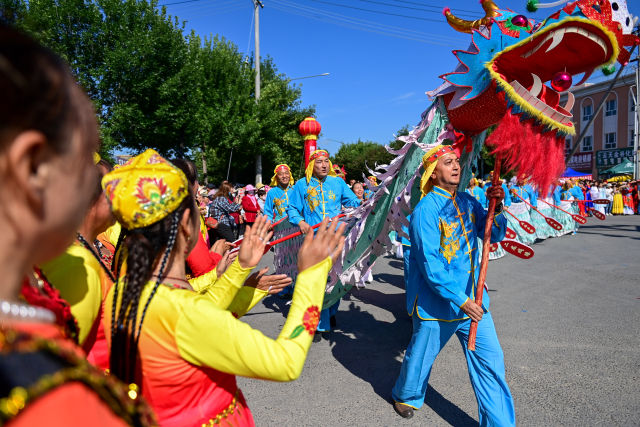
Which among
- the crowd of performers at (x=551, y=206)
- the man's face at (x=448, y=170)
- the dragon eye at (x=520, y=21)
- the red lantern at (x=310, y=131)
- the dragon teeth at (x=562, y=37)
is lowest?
the crowd of performers at (x=551, y=206)

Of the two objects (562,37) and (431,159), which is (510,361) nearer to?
(431,159)

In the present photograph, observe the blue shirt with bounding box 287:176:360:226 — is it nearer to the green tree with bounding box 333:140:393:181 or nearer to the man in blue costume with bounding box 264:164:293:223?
the man in blue costume with bounding box 264:164:293:223

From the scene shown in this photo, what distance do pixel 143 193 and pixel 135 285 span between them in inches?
11.1

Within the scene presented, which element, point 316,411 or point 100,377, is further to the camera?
point 316,411

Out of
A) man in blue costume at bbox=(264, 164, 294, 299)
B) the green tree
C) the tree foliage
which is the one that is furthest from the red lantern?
the green tree

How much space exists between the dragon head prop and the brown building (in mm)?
28609

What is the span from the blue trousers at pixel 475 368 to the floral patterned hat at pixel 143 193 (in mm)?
2060

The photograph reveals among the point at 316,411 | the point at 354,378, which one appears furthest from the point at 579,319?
the point at 316,411

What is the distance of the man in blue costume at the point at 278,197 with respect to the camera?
6570 millimetres

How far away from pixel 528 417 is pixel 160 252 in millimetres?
2791

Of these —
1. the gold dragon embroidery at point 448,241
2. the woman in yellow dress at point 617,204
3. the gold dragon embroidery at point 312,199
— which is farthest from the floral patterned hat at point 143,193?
the woman in yellow dress at point 617,204

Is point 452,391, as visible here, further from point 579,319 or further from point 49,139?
point 49,139

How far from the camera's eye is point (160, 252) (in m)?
1.29

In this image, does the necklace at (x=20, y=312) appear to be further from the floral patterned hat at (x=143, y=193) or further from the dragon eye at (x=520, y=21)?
the dragon eye at (x=520, y=21)
